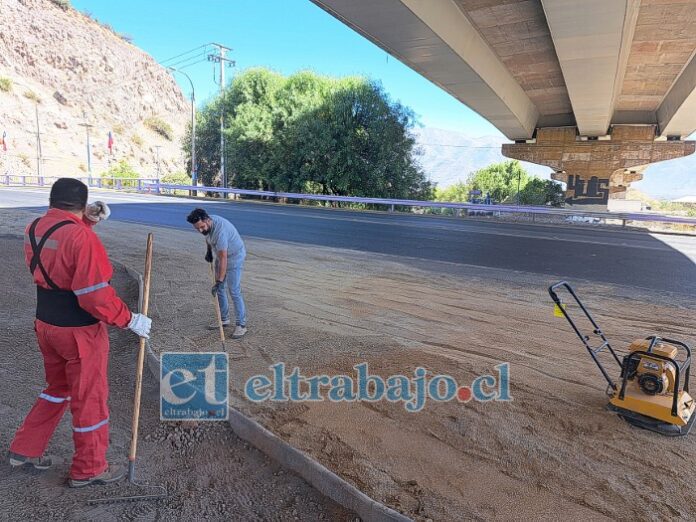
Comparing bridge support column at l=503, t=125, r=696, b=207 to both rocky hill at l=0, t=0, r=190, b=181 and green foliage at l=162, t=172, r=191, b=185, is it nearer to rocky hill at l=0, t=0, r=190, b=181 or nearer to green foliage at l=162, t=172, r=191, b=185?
green foliage at l=162, t=172, r=191, b=185

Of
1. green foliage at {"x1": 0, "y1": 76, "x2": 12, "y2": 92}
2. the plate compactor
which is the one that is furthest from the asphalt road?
green foliage at {"x1": 0, "y1": 76, "x2": 12, "y2": 92}

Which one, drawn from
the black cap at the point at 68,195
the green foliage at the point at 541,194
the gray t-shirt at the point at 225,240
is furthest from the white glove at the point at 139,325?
the green foliage at the point at 541,194

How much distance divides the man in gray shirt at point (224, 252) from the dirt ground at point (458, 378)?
373 mm

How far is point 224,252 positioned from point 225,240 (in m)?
0.14

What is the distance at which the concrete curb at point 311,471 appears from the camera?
277 centimetres

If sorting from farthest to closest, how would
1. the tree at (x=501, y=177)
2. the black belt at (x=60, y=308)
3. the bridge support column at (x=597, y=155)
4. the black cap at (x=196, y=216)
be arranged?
the tree at (x=501, y=177) → the bridge support column at (x=597, y=155) → the black cap at (x=196, y=216) → the black belt at (x=60, y=308)

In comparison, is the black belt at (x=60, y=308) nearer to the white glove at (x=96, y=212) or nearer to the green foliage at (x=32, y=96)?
the white glove at (x=96, y=212)

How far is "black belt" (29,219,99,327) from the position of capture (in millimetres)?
2859

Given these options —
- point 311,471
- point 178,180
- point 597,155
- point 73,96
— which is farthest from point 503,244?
point 73,96

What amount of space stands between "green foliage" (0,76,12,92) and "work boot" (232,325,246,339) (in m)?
67.5

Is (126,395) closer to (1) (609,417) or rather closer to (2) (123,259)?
(1) (609,417)

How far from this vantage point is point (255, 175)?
33.7 meters

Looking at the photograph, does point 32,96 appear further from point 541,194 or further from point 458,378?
point 458,378

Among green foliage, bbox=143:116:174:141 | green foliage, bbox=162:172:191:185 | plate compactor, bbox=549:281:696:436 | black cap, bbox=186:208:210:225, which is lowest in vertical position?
plate compactor, bbox=549:281:696:436
